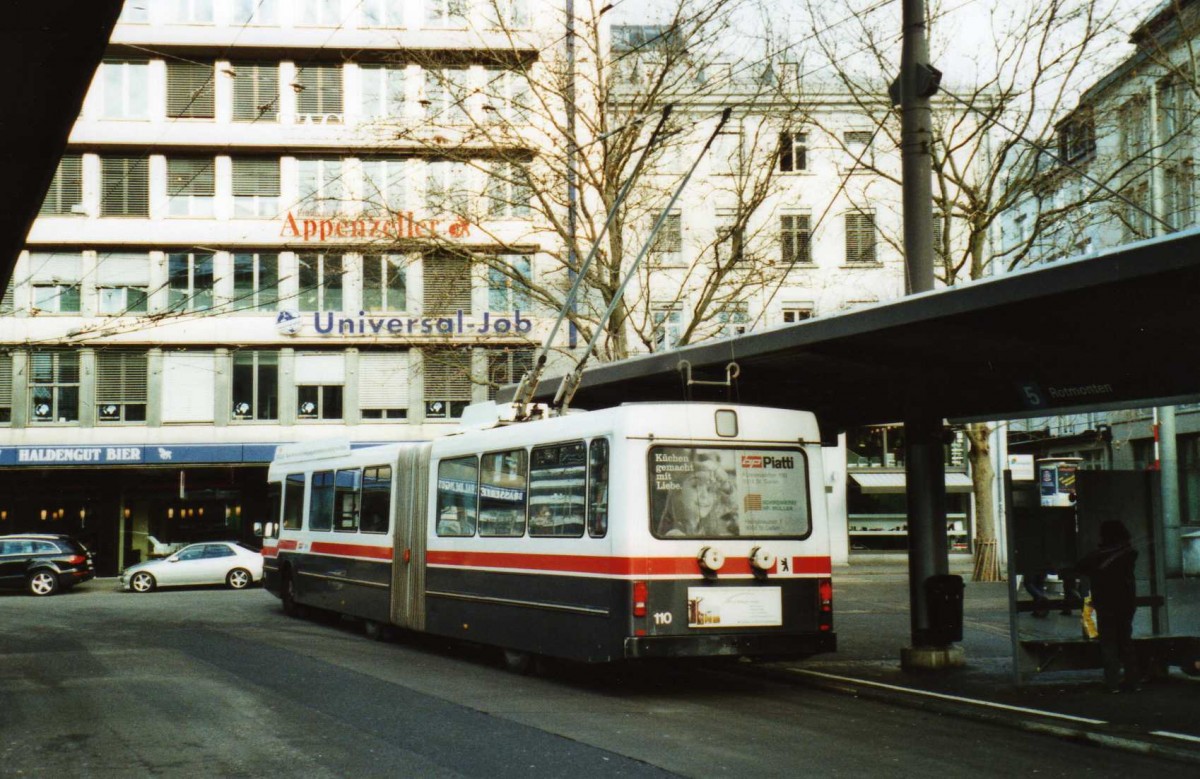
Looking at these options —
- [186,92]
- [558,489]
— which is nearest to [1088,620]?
[558,489]

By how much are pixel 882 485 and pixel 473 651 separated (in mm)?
23746

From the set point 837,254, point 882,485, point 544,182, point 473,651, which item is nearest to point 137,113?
point 544,182

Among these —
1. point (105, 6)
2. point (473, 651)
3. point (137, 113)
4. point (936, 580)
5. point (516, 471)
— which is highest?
point (137, 113)

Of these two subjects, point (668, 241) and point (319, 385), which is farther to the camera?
point (319, 385)

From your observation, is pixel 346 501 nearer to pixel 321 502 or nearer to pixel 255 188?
pixel 321 502

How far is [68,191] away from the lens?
37.7m

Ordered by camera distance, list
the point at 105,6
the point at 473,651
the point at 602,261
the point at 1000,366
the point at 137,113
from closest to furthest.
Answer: the point at 105,6
the point at 1000,366
the point at 473,651
the point at 602,261
the point at 137,113

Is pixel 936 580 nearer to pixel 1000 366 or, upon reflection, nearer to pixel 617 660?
pixel 1000 366

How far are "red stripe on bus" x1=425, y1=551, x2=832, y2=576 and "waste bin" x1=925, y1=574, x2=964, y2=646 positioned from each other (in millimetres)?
1484

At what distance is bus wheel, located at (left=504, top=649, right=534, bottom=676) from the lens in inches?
552

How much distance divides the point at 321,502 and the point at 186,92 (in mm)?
21748

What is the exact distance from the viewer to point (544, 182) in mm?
26469

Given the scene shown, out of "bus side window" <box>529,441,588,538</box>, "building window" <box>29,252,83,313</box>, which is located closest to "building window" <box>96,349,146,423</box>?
"building window" <box>29,252,83,313</box>

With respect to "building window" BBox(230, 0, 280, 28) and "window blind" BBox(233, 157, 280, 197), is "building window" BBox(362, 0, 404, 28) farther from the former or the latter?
"window blind" BBox(233, 157, 280, 197)
